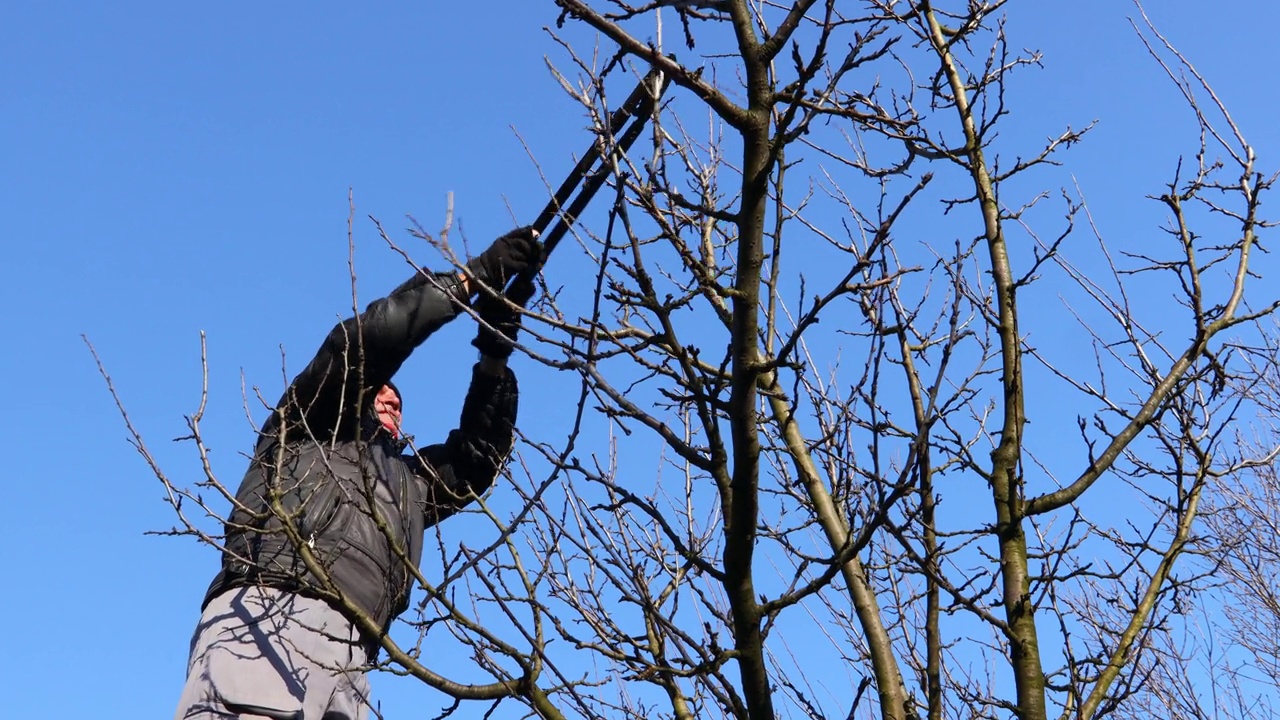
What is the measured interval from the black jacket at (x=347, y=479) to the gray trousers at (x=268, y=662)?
0.28 feet

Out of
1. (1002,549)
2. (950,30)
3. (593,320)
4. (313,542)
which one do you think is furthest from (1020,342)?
(313,542)

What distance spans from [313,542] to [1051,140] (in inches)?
120

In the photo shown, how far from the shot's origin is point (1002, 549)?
3.75 meters

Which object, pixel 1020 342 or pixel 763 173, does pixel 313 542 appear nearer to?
pixel 763 173

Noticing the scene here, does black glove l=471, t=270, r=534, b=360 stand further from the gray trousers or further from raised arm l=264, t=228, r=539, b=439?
the gray trousers

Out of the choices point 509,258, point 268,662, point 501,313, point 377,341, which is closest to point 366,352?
point 377,341

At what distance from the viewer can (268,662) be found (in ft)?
12.2

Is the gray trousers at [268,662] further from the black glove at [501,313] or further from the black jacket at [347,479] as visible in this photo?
the black glove at [501,313]

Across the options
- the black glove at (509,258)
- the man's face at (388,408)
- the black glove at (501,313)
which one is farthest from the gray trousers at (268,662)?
the black glove at (509,258)

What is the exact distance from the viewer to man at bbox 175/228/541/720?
12.0ft

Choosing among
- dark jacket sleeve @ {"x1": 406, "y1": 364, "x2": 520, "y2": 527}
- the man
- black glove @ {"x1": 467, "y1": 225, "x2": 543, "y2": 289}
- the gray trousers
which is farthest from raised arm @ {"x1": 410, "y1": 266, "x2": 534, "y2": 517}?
the gray trousers

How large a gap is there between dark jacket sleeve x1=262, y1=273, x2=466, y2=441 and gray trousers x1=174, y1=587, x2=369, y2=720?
58cm

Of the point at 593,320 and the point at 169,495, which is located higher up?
the point at 169,495

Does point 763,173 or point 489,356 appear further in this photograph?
point 489,356
